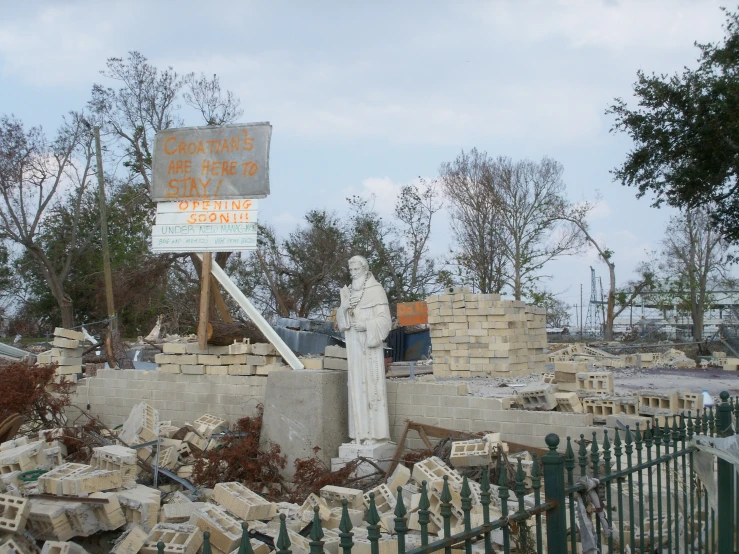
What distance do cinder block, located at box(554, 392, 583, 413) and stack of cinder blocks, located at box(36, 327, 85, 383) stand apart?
8.52 m

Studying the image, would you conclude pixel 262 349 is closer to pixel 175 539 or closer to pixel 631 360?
pixel 175 539

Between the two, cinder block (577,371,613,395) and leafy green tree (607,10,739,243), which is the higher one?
leafy green tree (607,10,739,243)

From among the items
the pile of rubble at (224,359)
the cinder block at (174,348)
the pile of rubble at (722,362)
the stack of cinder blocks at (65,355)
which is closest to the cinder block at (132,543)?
the pile of rubble at (224,359)

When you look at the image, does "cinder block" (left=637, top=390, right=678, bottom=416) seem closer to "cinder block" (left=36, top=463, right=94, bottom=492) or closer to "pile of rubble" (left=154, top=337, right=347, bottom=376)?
"pile of rubble" (left=154, top=337, right=347, bottom=376)

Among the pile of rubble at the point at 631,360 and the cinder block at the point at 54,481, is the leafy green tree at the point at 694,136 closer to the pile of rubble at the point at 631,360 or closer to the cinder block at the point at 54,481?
the pile of rubble at the point at 631,360

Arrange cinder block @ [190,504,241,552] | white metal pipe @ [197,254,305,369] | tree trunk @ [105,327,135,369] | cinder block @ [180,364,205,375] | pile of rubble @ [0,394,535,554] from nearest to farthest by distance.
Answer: pile of rubble @ [0,394,535,554] → cinder block @ [190,504,241,552] → white metal pipe @ [197,254,305,369] → cinder block @ [180,364,205,375] → tree trunk @ [105,327,135,369]

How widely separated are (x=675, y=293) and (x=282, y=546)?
44534 millimetres

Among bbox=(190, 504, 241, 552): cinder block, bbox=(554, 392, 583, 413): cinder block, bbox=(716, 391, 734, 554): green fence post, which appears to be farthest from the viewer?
bbox=(554, 392, 583, 413): cinder block

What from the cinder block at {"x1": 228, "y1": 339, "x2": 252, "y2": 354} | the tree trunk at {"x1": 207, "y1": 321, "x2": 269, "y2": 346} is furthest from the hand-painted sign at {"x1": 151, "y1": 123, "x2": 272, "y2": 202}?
the cinder block at {"x1": 228, "y1": 339, "x2": 252, "y2": 354}

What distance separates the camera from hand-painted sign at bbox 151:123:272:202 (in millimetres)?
10625

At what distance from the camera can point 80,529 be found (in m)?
6.62

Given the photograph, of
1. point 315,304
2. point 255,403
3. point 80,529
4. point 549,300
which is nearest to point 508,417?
point 255,403

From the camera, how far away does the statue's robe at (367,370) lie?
877 centimetres

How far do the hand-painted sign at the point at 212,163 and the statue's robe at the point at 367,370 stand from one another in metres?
2.85
